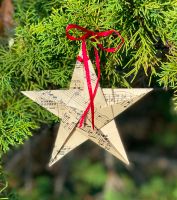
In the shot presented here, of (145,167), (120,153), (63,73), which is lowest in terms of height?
(145,167)

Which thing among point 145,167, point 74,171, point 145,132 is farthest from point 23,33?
point 145,132

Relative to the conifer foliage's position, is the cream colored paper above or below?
below

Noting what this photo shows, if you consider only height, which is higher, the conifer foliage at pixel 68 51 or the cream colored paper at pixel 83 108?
the conifer foliage at pixel 68 51

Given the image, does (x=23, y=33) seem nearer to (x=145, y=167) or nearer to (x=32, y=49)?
(x=32, y=49)
